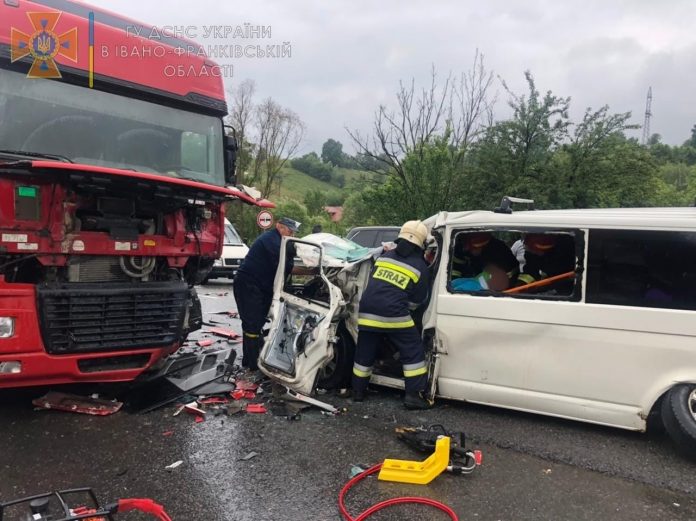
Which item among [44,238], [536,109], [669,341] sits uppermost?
[536,109]

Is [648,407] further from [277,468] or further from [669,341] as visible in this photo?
[277,468]

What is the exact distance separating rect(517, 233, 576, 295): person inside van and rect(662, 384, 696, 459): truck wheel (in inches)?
38.3

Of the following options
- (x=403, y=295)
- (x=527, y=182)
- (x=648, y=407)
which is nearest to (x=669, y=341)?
(x=648, y=407)

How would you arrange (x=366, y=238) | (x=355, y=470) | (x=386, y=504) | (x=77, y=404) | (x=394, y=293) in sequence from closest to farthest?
(x=386, y=504) → (x=355, y=470) → (x=77, y=404) → (x=394, y=293) → (x=366, y=238)

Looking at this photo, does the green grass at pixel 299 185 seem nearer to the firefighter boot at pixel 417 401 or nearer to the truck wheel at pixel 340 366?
the truck wheel at pixel 340 366

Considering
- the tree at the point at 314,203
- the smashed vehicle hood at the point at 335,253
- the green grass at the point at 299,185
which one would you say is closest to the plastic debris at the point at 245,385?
the smashed vehicle hood at the point at 335,253

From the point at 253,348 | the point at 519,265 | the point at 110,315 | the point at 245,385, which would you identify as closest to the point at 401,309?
the point at 519,265

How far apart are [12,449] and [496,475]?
129 inches

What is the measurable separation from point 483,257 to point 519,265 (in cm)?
35

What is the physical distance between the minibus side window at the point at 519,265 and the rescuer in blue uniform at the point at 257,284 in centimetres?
185

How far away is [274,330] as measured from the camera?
477 cm

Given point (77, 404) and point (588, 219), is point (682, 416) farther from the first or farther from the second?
point (77, 404)

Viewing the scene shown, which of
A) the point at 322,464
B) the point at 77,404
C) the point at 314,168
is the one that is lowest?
the point at 322,464

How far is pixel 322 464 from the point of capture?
3516mm
